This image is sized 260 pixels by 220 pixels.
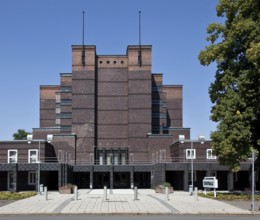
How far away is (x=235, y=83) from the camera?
4103 cm

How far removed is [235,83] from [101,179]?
39.6m

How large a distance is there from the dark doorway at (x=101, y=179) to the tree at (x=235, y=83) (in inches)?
1448

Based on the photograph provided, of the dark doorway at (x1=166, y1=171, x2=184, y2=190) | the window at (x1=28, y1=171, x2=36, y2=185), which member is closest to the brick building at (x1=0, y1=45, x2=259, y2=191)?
the dark doorway at (x1=166, y1=171, x2=184, y2=190)

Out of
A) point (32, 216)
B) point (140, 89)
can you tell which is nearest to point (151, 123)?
point (140, 89)

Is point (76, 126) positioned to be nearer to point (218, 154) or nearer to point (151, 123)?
point (151, 123)

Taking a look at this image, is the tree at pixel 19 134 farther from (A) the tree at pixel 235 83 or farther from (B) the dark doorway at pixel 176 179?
(A) the tree at pixel 235 83

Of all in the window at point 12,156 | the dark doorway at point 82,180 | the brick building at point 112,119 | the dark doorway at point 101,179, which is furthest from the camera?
the brick building at point 112,119

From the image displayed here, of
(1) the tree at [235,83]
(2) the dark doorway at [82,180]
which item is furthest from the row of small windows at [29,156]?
(1) the tree at [235,83]

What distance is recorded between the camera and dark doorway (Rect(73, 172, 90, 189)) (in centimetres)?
7450

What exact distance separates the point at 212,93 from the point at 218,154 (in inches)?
219

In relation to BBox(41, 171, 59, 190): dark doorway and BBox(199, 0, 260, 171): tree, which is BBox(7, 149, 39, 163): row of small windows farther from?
BBox(199, 0, 260, 171): tree

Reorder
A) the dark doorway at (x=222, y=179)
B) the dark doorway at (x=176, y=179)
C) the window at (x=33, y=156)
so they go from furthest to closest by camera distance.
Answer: the window at (x=33, y=156)
the dark doorway at (x=176, y=179)
the dark doorway at (x=222, y=179)

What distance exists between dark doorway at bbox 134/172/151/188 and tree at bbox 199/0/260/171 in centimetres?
3594

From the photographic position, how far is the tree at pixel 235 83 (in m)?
39.4
